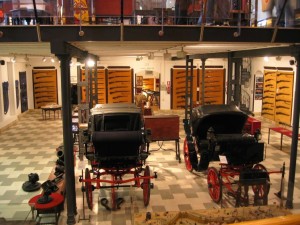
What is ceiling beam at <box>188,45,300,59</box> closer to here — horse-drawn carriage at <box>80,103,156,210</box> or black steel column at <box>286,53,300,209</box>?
black steel column at <box>286,53,300,209</box>

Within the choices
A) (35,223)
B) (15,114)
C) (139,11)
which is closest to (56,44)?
(139,11)

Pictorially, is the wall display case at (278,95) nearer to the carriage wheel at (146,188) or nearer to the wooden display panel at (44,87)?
the carriage wheel at (146,188)

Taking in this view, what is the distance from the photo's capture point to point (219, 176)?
6707 mm

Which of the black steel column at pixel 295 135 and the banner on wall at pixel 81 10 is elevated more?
the banner on wall at pixel 81 10

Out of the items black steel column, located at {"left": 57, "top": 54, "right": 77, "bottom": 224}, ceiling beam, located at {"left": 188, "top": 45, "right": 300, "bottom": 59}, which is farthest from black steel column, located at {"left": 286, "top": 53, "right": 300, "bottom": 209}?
black steel column, located at {"left": 57, "top": 54, "right": 77, "bottom": 224}

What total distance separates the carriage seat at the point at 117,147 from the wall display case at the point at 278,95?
10224 mm

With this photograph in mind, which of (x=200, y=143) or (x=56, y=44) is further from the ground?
(x=56, y=44)

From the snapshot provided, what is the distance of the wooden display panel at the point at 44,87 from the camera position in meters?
19.6

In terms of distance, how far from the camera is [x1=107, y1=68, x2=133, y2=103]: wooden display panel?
19.5 meters

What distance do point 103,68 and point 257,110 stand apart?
9.33 meters

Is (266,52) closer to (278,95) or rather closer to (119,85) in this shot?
(278,95)

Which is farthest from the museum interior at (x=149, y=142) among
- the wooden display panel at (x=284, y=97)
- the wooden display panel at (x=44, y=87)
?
the wooden display panel at (x=44, y=87)

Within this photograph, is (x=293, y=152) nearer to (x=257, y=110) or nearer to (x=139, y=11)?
(x=139, y=11)

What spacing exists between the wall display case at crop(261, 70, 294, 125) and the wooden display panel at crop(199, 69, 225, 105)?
11.8ft
